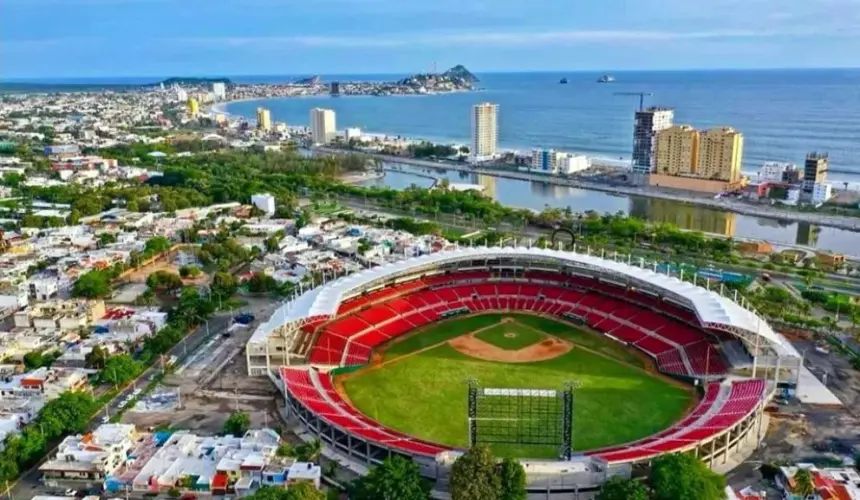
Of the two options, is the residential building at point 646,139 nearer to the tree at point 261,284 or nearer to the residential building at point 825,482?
the tree at point 261,284

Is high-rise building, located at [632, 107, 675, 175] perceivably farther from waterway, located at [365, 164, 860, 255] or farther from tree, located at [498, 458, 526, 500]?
tree, located at [498, 458, 526, 500]

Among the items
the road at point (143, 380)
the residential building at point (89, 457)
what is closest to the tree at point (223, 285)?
the road at point (143, 380)

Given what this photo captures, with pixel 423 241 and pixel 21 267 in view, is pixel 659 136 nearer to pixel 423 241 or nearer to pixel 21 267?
pixel 423 241

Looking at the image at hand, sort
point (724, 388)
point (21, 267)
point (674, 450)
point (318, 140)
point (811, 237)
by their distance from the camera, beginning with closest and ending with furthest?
point (674, 450) → point (724, 388) → point (21, 267) → point (811, 237) → point (318, 140)

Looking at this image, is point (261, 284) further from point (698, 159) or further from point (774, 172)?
point (774, 172)

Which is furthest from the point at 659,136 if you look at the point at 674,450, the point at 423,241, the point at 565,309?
the point at 674,450

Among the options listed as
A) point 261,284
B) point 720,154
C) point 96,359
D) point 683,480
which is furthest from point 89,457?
point 720,154

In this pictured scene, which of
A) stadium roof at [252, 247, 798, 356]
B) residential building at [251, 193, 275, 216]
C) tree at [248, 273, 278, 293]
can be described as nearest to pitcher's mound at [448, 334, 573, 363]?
stadium roof at [252, 247, 798, 356]
